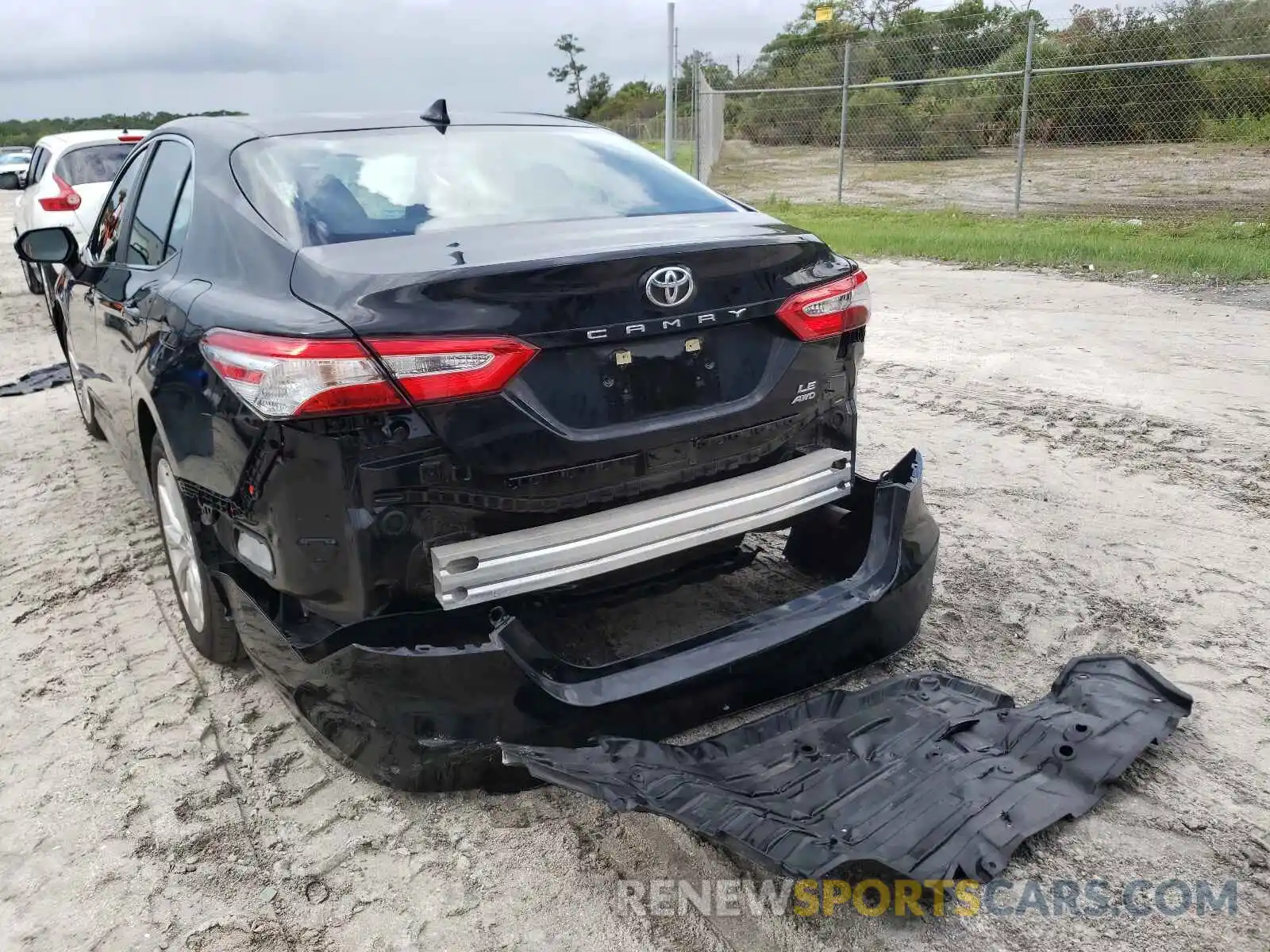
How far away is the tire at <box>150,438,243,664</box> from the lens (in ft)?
10.2

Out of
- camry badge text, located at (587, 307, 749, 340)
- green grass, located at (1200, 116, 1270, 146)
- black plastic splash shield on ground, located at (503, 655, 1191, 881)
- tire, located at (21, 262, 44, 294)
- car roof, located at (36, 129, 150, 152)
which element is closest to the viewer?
black plastic splash shield on ground, located at (503, 655, 1191, 881)

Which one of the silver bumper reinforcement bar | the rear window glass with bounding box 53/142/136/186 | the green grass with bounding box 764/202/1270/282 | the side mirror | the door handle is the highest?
the rear window glass with bounding box 53/142/136/186

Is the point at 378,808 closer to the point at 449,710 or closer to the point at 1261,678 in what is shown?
the point at 449,710

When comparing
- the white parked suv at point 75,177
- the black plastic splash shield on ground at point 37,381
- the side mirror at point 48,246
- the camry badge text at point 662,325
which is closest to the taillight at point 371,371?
the camry badge text at point 662,325

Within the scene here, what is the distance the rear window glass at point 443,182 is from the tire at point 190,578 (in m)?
0.92

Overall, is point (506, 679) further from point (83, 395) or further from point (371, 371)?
point (83, 395)

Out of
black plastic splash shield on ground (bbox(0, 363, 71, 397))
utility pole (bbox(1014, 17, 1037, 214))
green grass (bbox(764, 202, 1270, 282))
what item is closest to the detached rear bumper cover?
black plastic splash shield on ground (bbox(0, 363, 71, 397))

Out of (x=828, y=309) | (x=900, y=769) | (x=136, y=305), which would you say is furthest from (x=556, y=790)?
(x=136, y=305)

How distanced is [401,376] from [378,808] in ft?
3.78

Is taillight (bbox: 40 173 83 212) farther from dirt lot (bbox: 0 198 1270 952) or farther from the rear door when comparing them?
the rear door

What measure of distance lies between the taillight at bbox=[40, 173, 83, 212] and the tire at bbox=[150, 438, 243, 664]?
7.92 meters

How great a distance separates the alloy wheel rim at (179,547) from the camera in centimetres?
318

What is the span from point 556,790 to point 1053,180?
14805mm

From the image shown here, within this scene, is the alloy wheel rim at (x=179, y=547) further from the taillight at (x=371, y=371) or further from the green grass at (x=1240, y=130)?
the green grass at (x=1240, y=130)
